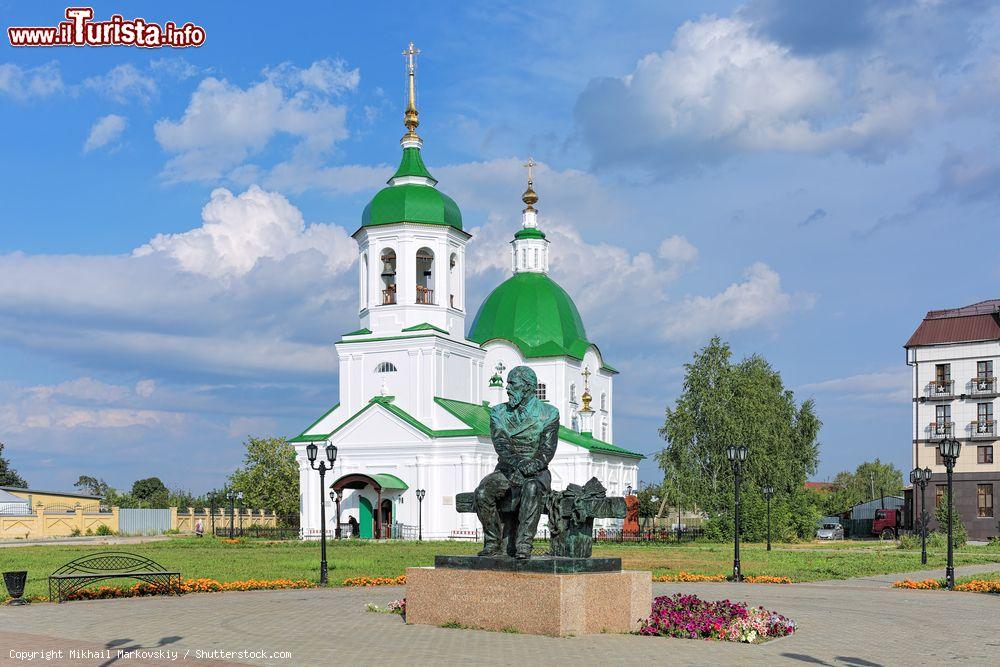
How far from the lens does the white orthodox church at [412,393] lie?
151 ft

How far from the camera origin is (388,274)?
49.2 m

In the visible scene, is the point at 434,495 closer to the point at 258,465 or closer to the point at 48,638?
the point at 258,465

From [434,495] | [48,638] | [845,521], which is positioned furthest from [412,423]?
[48,638]

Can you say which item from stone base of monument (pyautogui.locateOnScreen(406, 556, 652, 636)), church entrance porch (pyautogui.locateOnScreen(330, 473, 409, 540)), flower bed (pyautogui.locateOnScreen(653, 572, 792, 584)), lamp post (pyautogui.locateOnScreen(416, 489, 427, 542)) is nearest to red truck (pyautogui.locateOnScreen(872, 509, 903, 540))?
lamp post (pyautogui.locateOnScreen(416, 489, 427, 542))

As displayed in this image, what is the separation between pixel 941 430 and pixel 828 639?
136ft

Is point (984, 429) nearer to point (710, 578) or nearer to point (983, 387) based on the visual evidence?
point (983, 387)

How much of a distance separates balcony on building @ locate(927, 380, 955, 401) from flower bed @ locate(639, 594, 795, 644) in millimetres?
40721

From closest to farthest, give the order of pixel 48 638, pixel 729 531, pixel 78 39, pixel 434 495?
1. pixel 48 638
2. pixel 78 39
3. pixel 729 531
4. pixel 434 495

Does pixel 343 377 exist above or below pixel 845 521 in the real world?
above

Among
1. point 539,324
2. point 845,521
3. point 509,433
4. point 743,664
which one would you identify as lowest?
point 845,521

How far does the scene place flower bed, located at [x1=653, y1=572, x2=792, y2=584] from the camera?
2250 centimetres

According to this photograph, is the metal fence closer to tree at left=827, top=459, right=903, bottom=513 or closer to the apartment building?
the apartment building

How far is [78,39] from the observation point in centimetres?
1728

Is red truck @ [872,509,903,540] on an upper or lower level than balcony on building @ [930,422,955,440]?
lower
